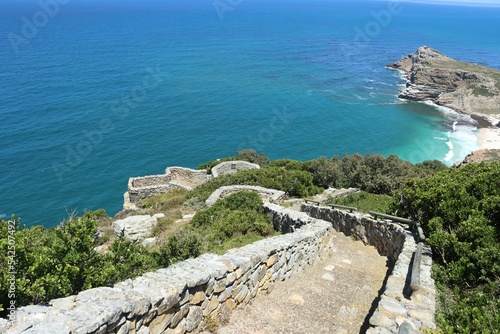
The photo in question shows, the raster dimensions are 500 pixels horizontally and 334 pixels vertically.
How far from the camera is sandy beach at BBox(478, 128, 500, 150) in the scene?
59981 mm

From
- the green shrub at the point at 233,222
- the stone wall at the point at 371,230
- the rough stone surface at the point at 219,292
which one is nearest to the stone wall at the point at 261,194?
the green shrub at the point at 233,222

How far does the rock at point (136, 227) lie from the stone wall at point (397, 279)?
932cm

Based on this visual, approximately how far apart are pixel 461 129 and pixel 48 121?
70.8 m

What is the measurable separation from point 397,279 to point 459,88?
9156 cm

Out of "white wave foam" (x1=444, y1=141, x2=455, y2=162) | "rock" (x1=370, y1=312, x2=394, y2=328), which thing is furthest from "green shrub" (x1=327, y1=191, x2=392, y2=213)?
"white wave foam" (x1=444, y1=141, x2=455, y2=162)

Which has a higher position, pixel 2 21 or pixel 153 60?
pixel 2 21

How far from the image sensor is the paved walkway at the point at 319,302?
766 centimetres

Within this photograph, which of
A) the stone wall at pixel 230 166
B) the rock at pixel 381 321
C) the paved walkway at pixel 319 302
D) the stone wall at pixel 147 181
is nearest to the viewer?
the rock at pixel 381 321

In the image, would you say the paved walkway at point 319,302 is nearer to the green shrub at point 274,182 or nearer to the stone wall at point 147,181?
the green shrub at point 274,182

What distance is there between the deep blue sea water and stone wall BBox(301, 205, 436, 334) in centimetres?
3338

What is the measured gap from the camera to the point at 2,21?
550ft

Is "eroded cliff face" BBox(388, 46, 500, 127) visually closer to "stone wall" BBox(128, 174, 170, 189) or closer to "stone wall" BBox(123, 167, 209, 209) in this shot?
"stone wall" BBox(123, 167, 209, 209)

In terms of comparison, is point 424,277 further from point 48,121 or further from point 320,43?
point 320,43

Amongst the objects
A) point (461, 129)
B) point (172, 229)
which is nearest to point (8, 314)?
point (172, 229)
